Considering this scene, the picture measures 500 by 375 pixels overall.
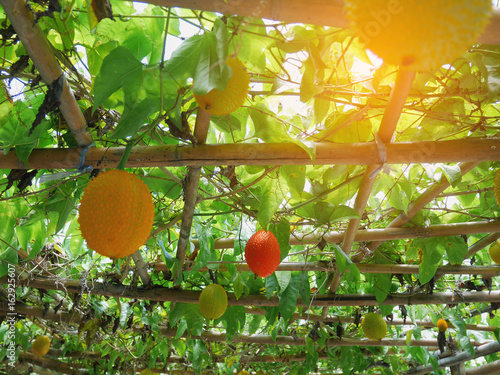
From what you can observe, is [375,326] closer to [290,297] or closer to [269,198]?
[290,297]

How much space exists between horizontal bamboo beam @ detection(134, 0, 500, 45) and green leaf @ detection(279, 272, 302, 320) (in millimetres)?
1969

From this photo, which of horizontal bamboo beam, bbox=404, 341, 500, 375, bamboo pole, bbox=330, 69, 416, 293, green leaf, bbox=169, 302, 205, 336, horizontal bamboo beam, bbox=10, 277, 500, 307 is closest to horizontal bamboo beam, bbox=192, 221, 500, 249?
bamboo pole, bbox=330, 69, 416, 293

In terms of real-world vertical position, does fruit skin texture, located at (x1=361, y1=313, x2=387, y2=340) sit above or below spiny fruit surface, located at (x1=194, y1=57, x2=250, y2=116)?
above

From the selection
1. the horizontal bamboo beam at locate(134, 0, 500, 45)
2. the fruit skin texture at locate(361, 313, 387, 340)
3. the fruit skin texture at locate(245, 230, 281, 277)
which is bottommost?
the fruit skin texture at locate(245, 230, 281, 277)

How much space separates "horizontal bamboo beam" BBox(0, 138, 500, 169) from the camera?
3.92ft

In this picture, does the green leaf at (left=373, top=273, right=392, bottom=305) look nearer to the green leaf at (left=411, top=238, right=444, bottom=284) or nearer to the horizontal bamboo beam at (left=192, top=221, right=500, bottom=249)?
the green leaf at (left=411, top=238, right=444, bottom=284)

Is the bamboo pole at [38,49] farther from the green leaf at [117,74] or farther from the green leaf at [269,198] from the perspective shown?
the green leaf at [269,198]

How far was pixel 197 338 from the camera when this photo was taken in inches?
146

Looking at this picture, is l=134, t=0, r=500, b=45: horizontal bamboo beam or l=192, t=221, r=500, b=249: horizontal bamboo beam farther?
l=192, t=221, r=500, b=249: horizontal bamboo beam

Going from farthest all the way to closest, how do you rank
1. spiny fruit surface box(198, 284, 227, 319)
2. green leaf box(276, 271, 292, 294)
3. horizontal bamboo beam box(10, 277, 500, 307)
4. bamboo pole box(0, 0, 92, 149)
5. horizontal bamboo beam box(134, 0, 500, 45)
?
horizontal bamboo beam box(10, 277, 500, 307)
green leaf box(276, 271, 292, 294)
spiny fruit surface box(198, 284, 227, 319)
bamboo pole box(0, 0, 92, 149)
horizontal bamboo beam box(134, 0, 500, 45)

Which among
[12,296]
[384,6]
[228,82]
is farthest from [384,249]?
[12,296]

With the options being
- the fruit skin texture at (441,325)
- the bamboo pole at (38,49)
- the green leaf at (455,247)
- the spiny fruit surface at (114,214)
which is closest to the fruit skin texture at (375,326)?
the fruit skin texture at (441,325)

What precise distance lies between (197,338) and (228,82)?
11.1 ft

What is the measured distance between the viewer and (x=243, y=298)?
2693mm
